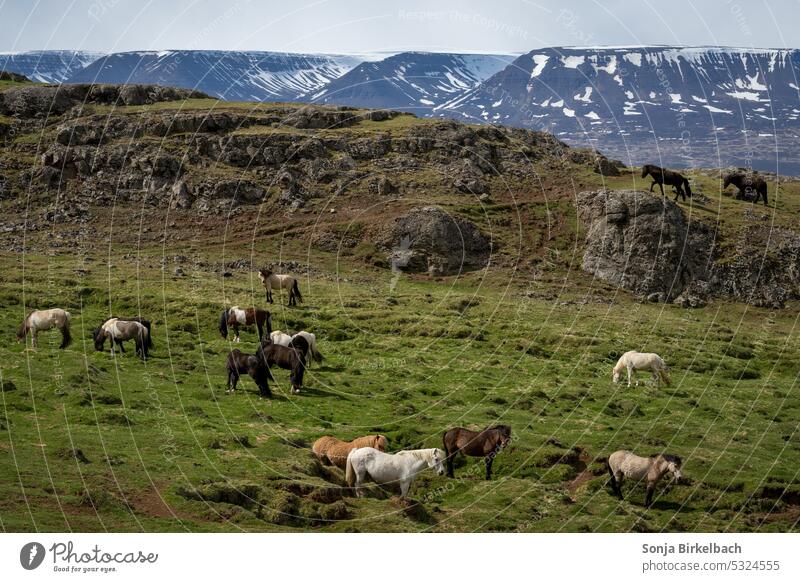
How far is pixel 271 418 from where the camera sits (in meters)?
32.1

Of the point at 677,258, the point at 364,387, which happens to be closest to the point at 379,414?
the point at 364,387

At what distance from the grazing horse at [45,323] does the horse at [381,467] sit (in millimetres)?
20031

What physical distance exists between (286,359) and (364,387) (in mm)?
4352

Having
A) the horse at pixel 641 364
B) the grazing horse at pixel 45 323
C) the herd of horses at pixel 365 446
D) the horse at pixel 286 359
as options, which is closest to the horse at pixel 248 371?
the herd of horses at pixel 365 446

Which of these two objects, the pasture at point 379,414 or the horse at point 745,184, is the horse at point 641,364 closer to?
the pasture at point 379,414

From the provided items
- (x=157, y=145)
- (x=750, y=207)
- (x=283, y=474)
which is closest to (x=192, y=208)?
(x=157, y=145)

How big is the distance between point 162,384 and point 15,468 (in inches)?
485

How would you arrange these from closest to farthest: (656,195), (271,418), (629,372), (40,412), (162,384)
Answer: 1. (40,412)
2. (271,418)
3. (162,384)
4. (629,372)
5. (656,195)

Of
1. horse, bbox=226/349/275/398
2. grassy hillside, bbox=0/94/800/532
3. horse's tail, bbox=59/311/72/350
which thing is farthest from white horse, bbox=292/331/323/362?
horse's tail, bbox=59/311/72/350

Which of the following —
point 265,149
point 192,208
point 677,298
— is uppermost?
point 265,149

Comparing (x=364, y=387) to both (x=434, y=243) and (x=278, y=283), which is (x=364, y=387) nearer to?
(x=278, y=283)

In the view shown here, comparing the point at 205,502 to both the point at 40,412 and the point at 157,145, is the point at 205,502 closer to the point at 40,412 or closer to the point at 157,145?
the point at 40,412

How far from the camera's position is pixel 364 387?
39.5 meters

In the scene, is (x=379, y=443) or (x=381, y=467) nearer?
(x=381, y=467)
